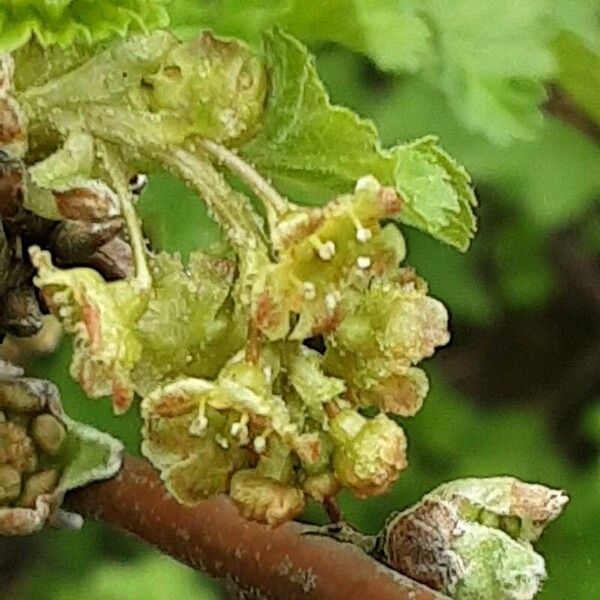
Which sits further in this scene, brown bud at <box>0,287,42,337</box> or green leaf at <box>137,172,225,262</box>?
green leaf at <box>137,172,225,262</box>

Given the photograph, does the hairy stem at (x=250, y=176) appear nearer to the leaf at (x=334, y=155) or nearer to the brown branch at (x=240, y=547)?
the leaf at (x=334, y=155)

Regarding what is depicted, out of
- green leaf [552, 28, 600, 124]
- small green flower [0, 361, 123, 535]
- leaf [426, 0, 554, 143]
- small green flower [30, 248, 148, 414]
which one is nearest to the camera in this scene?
small green flower [30, 248, 148, 414]

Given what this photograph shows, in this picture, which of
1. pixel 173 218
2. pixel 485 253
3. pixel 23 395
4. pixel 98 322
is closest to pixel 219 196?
pixel 98 322

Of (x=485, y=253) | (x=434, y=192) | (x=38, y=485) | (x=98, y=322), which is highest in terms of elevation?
(x=434, y=192)

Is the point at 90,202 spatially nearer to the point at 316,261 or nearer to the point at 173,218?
the point at 316,261

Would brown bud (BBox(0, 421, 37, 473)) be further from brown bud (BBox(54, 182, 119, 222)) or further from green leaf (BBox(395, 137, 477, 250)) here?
green leaf (BBox(395, 137, 477, 250))

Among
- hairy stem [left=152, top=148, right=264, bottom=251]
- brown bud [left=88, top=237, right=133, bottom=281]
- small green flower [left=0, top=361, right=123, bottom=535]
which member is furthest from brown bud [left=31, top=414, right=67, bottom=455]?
hairy stem [left=152, top=148, right=264, bottom=251]
